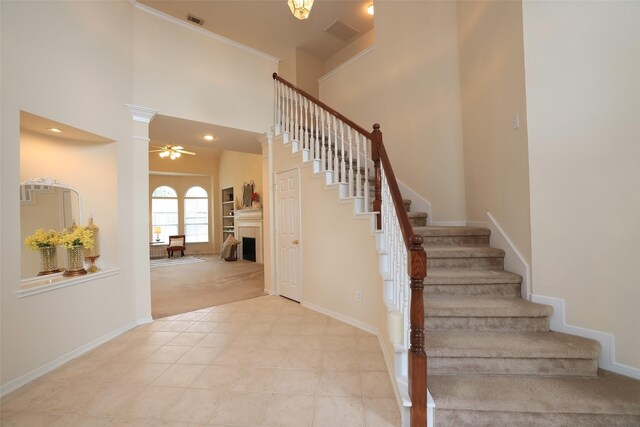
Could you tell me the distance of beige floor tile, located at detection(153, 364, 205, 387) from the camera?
2092 mm

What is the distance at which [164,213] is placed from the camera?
33.1ft

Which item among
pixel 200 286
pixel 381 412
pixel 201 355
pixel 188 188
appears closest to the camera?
pixel 381 412

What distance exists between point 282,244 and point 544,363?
340 cm

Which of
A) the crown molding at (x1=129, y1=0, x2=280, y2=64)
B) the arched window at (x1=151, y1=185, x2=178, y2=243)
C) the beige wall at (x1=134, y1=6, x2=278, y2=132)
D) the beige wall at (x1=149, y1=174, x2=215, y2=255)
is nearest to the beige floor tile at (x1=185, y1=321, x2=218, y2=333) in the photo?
the beige wall at (x1=134, y1=6, x2=278, y2=132)

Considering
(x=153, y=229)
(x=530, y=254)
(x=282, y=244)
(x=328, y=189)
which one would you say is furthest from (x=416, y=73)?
(x=153, y=229)

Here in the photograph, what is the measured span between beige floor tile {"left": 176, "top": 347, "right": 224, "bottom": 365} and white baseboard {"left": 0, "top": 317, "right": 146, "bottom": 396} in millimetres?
1097

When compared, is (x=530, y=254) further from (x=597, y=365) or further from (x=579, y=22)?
(x=579, y=22)

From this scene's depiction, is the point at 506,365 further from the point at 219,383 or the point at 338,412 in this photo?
the point at 219,383

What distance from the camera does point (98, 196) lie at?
10.4 feet

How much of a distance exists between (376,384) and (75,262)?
3309mm

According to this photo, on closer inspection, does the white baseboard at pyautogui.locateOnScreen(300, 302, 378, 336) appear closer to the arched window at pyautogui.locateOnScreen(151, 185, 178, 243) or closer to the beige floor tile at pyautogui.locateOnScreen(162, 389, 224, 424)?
the beige floor tile at pyautogui.locateOnScreen(162, 389, 224, 424)

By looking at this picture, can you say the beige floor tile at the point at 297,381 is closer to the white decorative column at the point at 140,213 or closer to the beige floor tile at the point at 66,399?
the beige floor tile at the point at 66,399

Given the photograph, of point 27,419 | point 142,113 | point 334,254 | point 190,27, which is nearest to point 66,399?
point 27,419

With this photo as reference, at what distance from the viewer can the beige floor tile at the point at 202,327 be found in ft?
10.2
